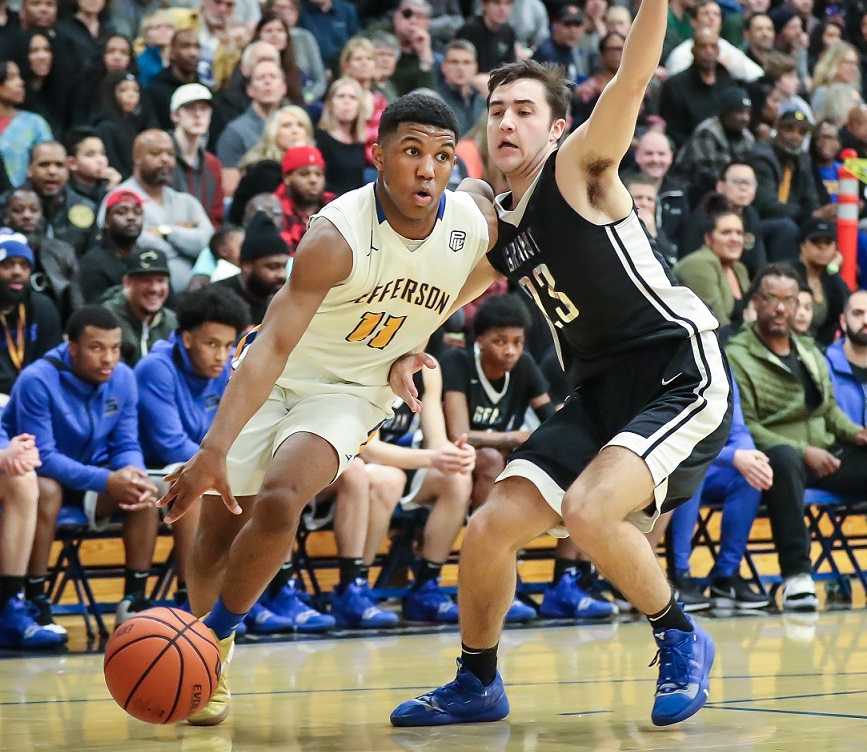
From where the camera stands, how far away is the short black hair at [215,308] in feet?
27.5

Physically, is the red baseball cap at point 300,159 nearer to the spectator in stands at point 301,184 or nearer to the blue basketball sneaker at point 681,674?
the spectator in stands at point 301,184

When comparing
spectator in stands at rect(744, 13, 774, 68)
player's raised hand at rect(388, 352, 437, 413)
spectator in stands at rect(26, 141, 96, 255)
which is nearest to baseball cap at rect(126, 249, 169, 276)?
spectator in stands at rect(26, 141, 96, 255)

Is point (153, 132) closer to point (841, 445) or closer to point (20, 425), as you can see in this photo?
point (20, 425)

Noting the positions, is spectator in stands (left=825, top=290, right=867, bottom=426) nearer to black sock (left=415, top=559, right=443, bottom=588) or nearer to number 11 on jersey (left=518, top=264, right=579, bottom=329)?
black sock (left=415, top=559, right=443, bottom=588)

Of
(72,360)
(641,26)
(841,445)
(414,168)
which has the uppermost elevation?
(641,26)

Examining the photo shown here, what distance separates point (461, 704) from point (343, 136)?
24.6 feet

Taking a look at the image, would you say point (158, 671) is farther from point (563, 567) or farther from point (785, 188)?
point (785, 188)

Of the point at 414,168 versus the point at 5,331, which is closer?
the point at 414,168

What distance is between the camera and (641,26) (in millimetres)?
4695

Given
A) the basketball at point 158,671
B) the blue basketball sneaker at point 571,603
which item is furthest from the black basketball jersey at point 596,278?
the blue basketball sneaker at point 571,603

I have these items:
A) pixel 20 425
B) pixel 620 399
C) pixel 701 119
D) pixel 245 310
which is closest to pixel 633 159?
pixel 701 119

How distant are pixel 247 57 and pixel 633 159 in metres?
3.42

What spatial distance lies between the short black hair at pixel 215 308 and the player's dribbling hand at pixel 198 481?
3.74 m

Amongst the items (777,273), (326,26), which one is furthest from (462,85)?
(777,273)
